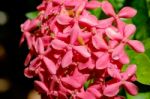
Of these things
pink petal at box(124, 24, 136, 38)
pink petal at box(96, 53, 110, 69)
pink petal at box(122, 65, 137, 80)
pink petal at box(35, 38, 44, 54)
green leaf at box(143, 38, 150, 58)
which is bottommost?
green leaf at box(143, 38, 150, 58)

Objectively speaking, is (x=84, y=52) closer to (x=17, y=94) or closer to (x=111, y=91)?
(x=111, y=91)

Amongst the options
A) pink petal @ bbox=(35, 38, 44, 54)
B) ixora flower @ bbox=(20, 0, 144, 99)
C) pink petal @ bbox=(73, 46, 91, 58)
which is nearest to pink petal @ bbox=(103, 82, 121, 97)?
ixora flower @ bbox=(20, 0, 144, 99)

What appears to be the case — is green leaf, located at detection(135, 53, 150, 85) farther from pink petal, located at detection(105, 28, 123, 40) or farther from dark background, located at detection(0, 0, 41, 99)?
dark background, located at detection(0, 0, 41, 99)

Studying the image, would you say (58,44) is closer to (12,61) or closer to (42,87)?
(42,87)

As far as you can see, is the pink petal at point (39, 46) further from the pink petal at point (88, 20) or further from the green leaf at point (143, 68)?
the green leaf at point (143, 68)

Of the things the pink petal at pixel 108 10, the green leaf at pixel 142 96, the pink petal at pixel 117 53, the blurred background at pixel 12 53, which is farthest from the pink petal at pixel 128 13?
the blurred background at pixel 12 53

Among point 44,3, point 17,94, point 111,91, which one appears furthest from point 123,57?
point 17,94

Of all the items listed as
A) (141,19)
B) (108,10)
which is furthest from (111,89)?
(141,19)
